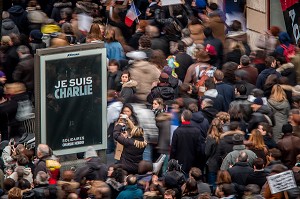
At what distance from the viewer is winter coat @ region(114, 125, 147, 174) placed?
2314cm

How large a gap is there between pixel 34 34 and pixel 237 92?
4.85 meters

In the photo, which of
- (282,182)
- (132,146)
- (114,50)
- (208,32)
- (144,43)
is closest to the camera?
(282,182)

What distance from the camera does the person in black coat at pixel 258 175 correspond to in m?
21.8

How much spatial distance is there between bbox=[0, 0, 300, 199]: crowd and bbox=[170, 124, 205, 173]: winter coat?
2cm

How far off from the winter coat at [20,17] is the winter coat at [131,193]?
902 cm

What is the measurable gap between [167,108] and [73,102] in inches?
68.7

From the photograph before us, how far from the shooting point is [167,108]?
2433 centimetres

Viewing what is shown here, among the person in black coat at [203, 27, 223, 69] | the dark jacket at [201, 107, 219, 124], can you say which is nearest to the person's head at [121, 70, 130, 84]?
the dark jacket at [201, 107, 219, 124]

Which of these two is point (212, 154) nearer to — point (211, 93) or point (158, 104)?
point (158, 104)

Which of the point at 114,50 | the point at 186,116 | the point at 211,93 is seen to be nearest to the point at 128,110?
the point at 186,116

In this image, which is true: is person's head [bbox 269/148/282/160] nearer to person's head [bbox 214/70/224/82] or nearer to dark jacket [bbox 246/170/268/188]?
dark jacket [bbox 246/170/268/188]

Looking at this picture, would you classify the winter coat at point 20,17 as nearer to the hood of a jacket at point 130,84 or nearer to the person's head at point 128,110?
the hood of a jacket at point 130,84

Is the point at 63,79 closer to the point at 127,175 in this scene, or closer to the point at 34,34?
the point at 127,175

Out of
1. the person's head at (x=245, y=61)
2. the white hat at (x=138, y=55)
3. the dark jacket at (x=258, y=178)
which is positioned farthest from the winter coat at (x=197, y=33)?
the dark jacket at (x=258, y=178)
